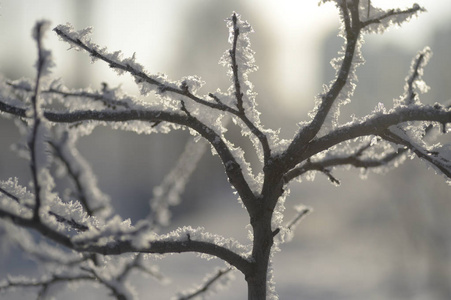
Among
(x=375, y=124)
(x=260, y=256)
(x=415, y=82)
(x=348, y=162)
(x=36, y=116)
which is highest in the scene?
(x=415, y=82)

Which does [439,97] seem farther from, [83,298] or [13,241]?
[13,241]

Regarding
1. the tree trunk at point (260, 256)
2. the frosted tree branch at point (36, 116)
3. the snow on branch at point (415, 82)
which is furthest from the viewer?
the snow on branch at point (415, 82)

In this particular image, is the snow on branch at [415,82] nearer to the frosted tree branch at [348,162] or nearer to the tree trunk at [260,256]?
the frosted tree branch at [348,162]

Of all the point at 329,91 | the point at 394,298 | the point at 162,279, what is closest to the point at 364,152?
the point at 329,91

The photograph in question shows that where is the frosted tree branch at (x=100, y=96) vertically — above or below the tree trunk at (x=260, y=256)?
above

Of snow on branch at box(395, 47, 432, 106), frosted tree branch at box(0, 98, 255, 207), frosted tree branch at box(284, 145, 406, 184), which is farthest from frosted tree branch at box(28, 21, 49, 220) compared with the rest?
snow on branch at box(395, 47, 432, 106)

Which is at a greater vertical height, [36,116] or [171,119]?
[171,119]

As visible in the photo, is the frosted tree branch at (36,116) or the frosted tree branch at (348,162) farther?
the frosted tree branch at (348,162)

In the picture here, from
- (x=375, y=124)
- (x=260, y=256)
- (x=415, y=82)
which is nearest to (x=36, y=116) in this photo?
(x=260, y=256)

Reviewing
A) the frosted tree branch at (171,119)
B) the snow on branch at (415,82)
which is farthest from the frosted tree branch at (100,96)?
the snow on branch at (415,82)

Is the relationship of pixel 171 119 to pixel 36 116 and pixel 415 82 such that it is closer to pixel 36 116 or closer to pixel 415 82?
pixel 36 116

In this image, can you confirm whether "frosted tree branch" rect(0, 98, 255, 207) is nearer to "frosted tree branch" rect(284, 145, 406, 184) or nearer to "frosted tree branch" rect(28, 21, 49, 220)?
"frosted tree branch" rect(284, 145, 406, 184)
